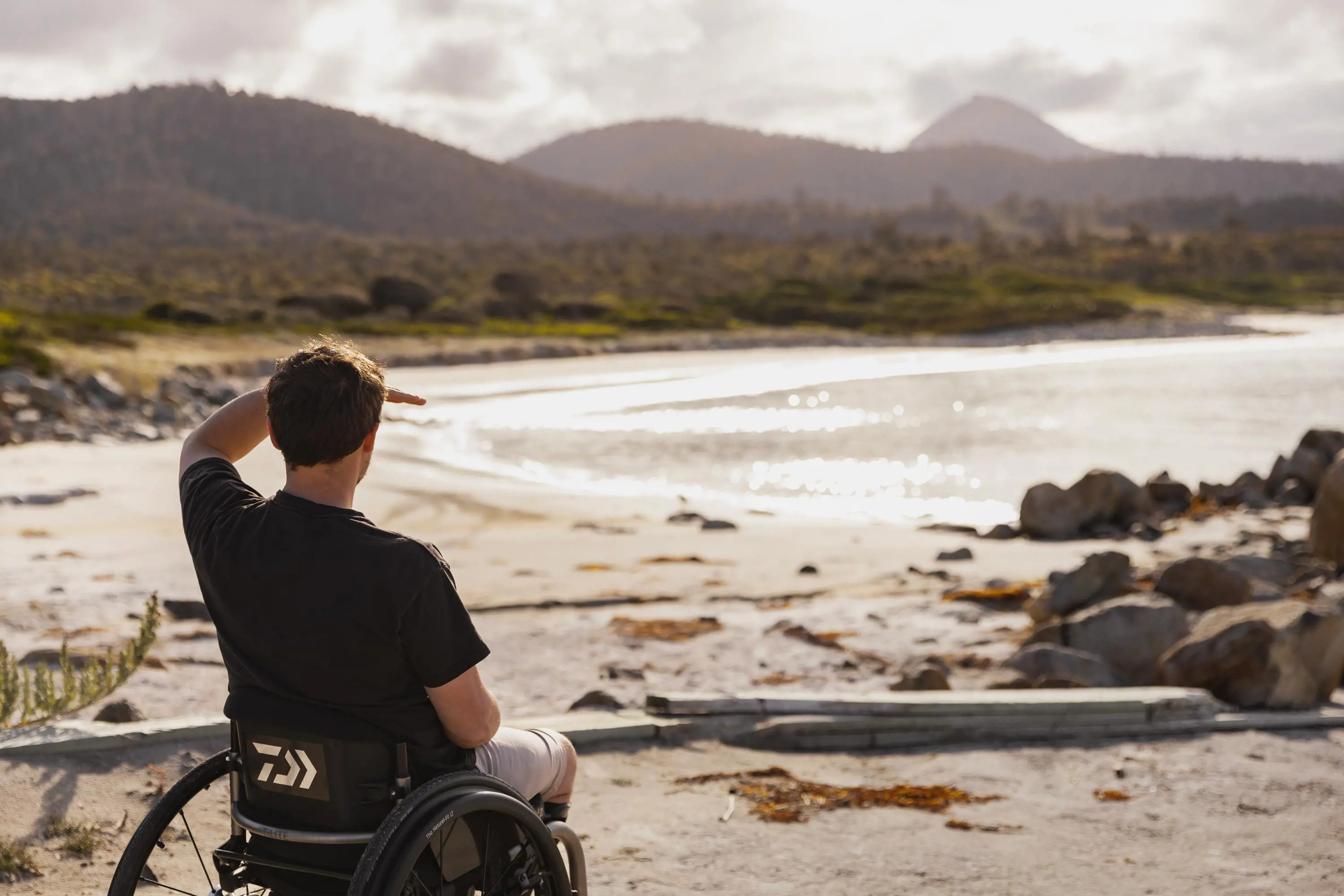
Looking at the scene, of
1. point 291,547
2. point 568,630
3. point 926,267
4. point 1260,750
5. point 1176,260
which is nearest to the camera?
point 291,547

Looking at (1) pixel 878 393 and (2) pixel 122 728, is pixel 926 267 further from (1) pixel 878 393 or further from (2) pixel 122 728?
(2) pixel 122 728

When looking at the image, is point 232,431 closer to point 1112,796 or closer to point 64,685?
point 64,685

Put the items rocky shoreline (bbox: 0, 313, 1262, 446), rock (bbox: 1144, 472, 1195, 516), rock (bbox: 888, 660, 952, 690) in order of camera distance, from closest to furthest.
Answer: rock (bbox: 888, 660, 952, 690), rock (bbox: 1144, 472, 1195, 516), rocky shoreline (bbox: 0, 313, 1262, 446)

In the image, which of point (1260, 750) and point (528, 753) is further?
point (1260, 750)

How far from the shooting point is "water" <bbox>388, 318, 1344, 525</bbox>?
1938 centimetres

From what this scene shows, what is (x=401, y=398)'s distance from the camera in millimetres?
3098

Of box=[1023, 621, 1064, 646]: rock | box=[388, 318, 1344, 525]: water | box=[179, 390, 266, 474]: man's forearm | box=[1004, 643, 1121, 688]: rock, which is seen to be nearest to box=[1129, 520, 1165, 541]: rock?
box=[388, 318, 1344, 525]: water

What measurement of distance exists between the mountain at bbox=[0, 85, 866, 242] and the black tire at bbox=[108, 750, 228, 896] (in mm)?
125260

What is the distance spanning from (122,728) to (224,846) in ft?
8.07

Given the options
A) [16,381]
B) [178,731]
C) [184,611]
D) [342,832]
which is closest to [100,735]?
[178,731]

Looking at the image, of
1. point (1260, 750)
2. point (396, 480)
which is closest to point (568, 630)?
point (1260, 750)

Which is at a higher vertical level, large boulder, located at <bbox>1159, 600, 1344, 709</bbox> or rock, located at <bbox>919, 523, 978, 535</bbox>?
large boulder, located at <bbox>1159, 600, 1344, 709</bbox>

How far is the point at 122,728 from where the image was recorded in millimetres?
4980

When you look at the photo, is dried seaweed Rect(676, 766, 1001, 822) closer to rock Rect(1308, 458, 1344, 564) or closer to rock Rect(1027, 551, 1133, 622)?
rock Rect(1027, 551, 1133, 622)
